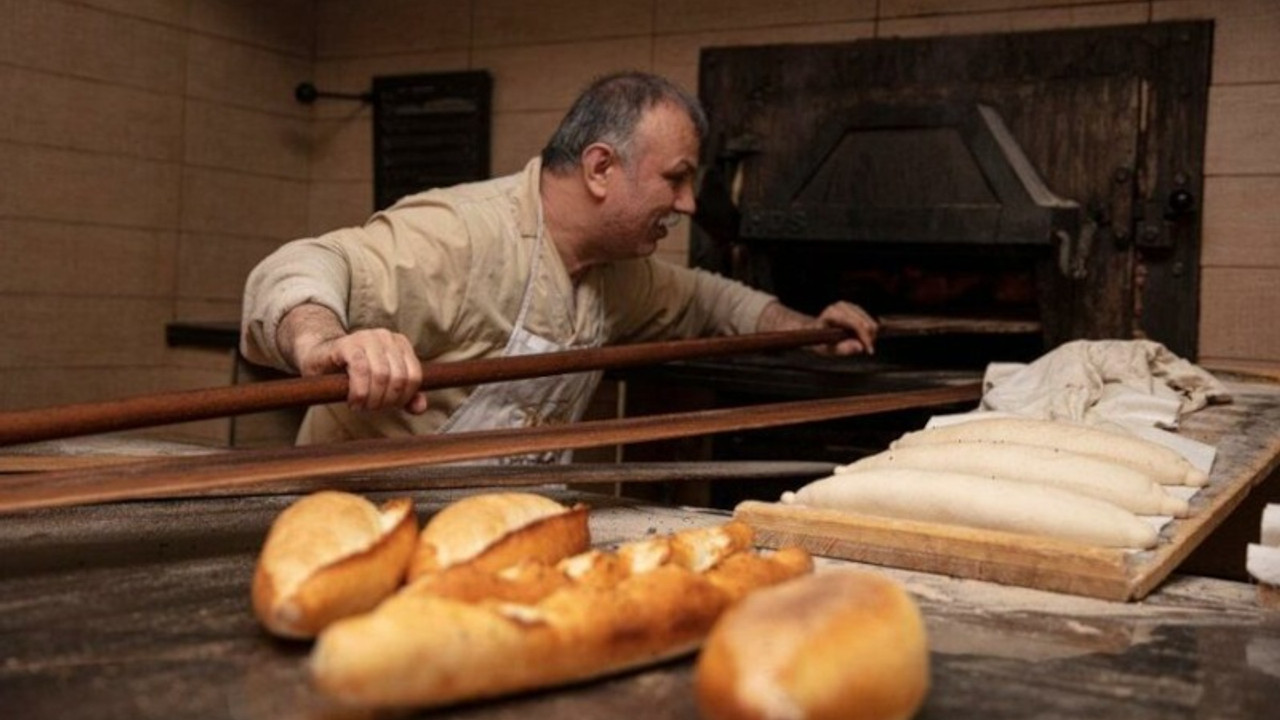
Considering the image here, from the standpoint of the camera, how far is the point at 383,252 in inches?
100

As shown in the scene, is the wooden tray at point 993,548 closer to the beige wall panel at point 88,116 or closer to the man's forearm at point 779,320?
the man's forearm at point 779,320

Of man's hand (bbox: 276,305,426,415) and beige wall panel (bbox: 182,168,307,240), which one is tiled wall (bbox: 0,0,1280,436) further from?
man's hand (bbox: 276,305,426,415)

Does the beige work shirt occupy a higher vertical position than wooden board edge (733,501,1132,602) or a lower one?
higher

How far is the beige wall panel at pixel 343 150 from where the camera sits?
4945 mm

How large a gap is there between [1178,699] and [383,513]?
71 centimetres

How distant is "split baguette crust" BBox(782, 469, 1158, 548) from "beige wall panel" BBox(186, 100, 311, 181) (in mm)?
3706

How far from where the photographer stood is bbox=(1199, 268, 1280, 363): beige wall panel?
342cm

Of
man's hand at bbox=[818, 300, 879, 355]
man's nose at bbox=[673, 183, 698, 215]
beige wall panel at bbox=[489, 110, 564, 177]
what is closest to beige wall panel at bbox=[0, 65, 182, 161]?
beige wall panel at bbox=[489, 110, 564, 177]

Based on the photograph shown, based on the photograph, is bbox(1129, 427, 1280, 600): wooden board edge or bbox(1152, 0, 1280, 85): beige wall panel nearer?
bbox(1129, 427, 1280, 600): wooden board edge

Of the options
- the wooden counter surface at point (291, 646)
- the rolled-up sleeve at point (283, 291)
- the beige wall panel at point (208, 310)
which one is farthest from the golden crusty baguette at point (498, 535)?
the beige wall panel at point (208, 310)

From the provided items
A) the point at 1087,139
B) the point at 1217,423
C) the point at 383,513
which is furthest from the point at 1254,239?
the point at 383,513

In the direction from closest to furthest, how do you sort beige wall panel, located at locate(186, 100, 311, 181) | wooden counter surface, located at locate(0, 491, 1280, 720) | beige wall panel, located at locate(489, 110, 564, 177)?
wooden counter surface, located at locate(0, 491, 1280, 720)
beige wall panel, located at locate(489, 110, 564, 177)
beige wall panel, located at locate(186, 100, 311, 181)

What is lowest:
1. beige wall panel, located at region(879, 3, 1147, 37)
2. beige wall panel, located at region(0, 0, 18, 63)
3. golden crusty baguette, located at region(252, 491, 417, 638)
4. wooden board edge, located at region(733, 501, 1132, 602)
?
wooden board edge, located at region(733, 501, 1132, 602)

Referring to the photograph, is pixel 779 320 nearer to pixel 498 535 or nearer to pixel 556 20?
pixel 556 20
